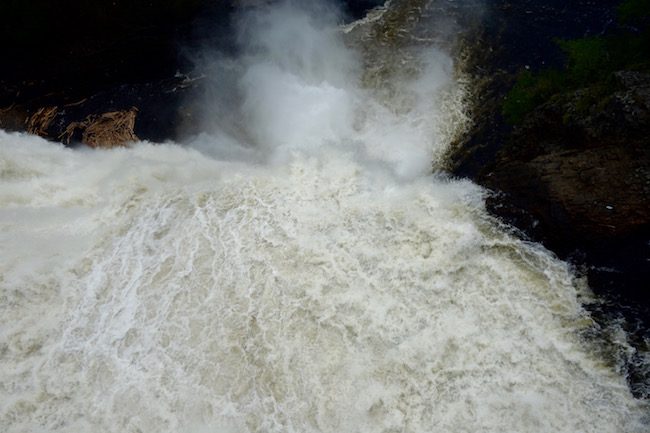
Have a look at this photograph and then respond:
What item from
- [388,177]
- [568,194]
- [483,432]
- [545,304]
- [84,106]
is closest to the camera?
[483,432]

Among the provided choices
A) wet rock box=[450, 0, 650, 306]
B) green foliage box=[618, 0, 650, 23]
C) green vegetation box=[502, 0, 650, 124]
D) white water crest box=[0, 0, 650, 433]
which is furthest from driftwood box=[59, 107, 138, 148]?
green foliage box=[618, 0, 650, 23]

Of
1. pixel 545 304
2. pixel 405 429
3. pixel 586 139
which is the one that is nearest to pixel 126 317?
pixel 405 429

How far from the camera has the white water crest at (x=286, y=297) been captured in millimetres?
7172

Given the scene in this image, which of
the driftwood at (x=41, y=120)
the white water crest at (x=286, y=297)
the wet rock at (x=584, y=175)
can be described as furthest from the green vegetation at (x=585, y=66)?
the driftwood at (x=41, y=120)

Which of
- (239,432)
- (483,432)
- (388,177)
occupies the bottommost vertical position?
(239,432)

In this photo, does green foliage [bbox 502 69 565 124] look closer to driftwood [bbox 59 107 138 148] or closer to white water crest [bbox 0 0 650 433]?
white water crest [bbox 0 0 650 433]

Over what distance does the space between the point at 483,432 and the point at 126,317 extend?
6253 millimetres

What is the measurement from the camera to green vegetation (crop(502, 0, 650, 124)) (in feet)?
33.4

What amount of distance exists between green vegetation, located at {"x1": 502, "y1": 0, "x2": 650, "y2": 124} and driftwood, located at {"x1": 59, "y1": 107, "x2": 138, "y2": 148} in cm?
963

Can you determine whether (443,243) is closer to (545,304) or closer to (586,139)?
(545,304)

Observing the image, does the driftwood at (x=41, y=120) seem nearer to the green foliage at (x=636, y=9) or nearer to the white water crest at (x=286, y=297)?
the white water crest at (x=286, y=297)

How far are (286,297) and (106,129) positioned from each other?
7.46 meters

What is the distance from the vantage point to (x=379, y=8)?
14.8 meters

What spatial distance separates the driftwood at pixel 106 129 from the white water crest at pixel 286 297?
1.74ft
